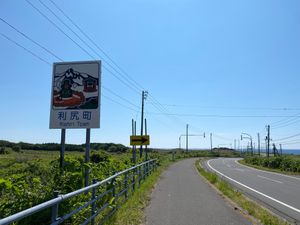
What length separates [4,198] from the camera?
719cm

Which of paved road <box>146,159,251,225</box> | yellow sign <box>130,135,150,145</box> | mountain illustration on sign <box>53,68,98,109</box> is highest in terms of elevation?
mountain illustration on sign <box>53,68,98,109</box>

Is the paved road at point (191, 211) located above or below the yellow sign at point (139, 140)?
below

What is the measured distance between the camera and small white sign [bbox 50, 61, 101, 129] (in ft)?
30.9

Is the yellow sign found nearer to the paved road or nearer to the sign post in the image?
the paved road

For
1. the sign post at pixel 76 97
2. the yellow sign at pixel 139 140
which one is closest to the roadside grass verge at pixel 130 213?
the sign post at pixel 76 97

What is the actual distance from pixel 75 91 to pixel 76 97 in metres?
0.18

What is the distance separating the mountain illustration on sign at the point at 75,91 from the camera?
9414mm

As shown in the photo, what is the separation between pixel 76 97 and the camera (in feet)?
30.8

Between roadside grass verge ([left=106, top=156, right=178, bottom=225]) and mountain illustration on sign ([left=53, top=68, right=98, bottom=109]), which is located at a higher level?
mountain illustration on sign ([left=53, top=68, right=98, bottom=109])

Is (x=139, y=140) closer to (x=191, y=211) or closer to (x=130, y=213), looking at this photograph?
(x=191, y=211)

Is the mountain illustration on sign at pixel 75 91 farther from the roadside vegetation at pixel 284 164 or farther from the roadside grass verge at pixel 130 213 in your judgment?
the roadside vegetation at pixel 284 164

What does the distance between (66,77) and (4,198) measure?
3.80 metres

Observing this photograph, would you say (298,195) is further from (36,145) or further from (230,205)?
(36,145)

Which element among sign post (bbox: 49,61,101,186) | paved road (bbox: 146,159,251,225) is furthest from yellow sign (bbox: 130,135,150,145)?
sign post (bbox: 49,61,101,186)
